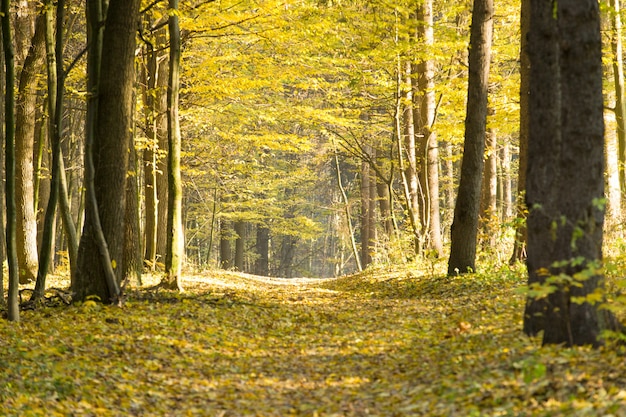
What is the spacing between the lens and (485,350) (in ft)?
21.3

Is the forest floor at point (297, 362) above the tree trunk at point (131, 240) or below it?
→ below

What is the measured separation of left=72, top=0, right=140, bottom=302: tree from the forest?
0.10 feet

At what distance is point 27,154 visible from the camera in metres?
14.5

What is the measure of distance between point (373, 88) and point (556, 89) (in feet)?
46.4

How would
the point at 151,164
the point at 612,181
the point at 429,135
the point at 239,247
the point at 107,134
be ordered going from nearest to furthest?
the point at 107,134, the point at 612,181, the point at 151,164, the point at 429,135, the point at 239,247

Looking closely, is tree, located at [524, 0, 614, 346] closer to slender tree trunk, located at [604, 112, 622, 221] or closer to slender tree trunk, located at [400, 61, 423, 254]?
slender tree trunk, located at [604, 112, 622, 221]

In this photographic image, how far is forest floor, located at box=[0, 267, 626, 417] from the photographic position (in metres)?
4.98

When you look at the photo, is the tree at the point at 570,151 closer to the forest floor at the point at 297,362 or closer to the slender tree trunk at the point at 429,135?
the forest floor at the point at 297,362

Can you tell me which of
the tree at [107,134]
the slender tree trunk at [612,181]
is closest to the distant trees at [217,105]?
the tree at [107,134]

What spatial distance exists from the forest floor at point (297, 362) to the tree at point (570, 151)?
31cm

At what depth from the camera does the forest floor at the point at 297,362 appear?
16.3 feet

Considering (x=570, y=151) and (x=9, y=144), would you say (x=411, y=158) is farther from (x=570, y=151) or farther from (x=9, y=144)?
(x=570, y=151)

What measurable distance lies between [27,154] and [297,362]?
9.59 meters

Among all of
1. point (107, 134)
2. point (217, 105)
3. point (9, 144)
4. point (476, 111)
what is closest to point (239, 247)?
point (217, 105)
